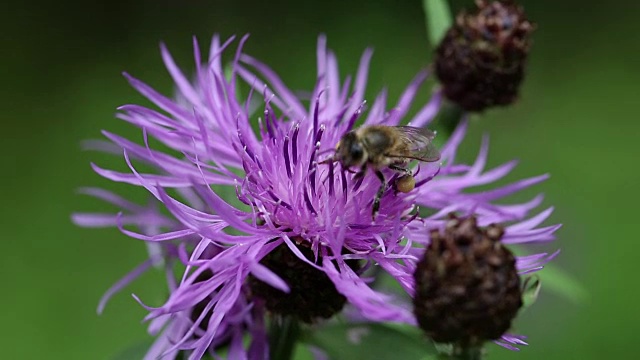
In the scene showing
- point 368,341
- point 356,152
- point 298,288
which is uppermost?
point 356,152

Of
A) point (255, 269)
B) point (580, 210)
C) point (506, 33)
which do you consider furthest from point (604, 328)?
point (255, 269)

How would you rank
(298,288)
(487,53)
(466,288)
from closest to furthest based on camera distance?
(466,288)
(298,288)
(487,53)

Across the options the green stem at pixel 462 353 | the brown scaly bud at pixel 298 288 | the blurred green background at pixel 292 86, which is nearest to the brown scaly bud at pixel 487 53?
the brown scaly bud at pixel 298 288

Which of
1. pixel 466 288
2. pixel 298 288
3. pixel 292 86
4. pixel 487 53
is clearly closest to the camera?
pixel 466 288

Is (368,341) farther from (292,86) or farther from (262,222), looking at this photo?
(292,86)

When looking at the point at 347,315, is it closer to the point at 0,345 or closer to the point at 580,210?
the point at 0,345

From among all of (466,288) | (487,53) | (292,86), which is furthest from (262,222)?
(292,86)

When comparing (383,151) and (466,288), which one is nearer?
(466,288)
